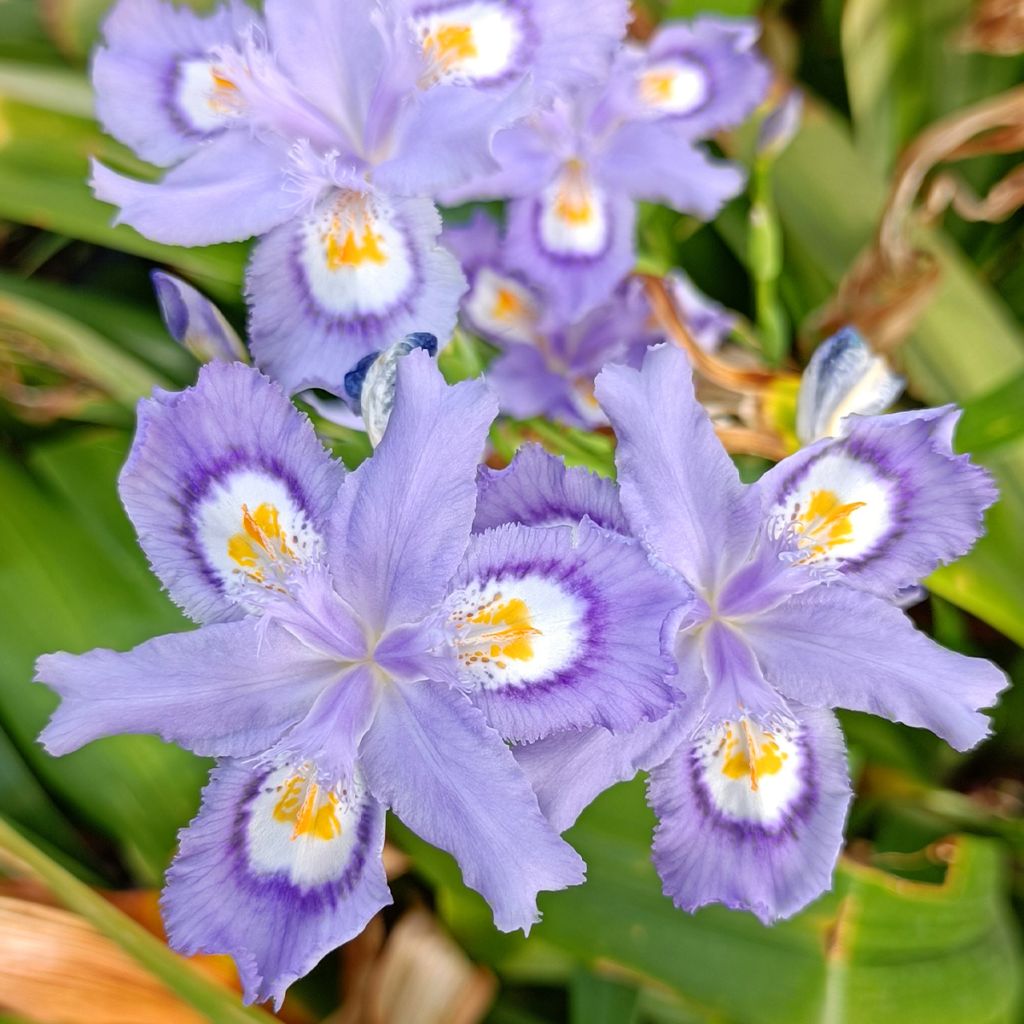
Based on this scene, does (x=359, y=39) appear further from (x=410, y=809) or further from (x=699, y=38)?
(x=410, y=809)

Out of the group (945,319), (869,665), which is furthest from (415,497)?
(945,319)

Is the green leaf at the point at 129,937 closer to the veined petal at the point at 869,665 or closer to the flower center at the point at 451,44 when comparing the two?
the veined petal at the point at 869,665

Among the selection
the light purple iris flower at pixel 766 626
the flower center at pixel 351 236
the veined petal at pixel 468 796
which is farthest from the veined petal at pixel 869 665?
the flower center at pixel 351 236

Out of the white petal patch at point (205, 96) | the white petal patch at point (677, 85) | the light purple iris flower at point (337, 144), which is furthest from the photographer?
the white petal patch at point (677, 85)

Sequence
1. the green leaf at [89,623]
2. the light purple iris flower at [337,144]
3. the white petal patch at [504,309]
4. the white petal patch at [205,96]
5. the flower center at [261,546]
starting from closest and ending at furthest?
the flower center at [261,546] < the light purple iris flower at [337,144] < the white petal patch at [205,96] < the green leaf at [89,623] < the white petal patch at [504,309]

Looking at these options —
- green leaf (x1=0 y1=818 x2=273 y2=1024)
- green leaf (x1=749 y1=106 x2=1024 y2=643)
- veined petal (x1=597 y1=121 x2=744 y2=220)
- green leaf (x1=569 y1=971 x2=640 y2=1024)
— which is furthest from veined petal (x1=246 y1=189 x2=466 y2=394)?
green leaf (x1=569 y1=971 x2=640 y2=1024)

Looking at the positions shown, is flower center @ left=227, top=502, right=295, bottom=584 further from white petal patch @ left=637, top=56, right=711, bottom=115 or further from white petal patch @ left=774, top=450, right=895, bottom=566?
white petal patch @ left=637, top=56, right=711, bottom=115

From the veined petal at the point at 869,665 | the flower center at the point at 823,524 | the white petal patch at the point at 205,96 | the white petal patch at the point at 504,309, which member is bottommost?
the white petal patch at the point at 504,309

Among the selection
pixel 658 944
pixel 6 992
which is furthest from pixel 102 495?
pixel 658 944
